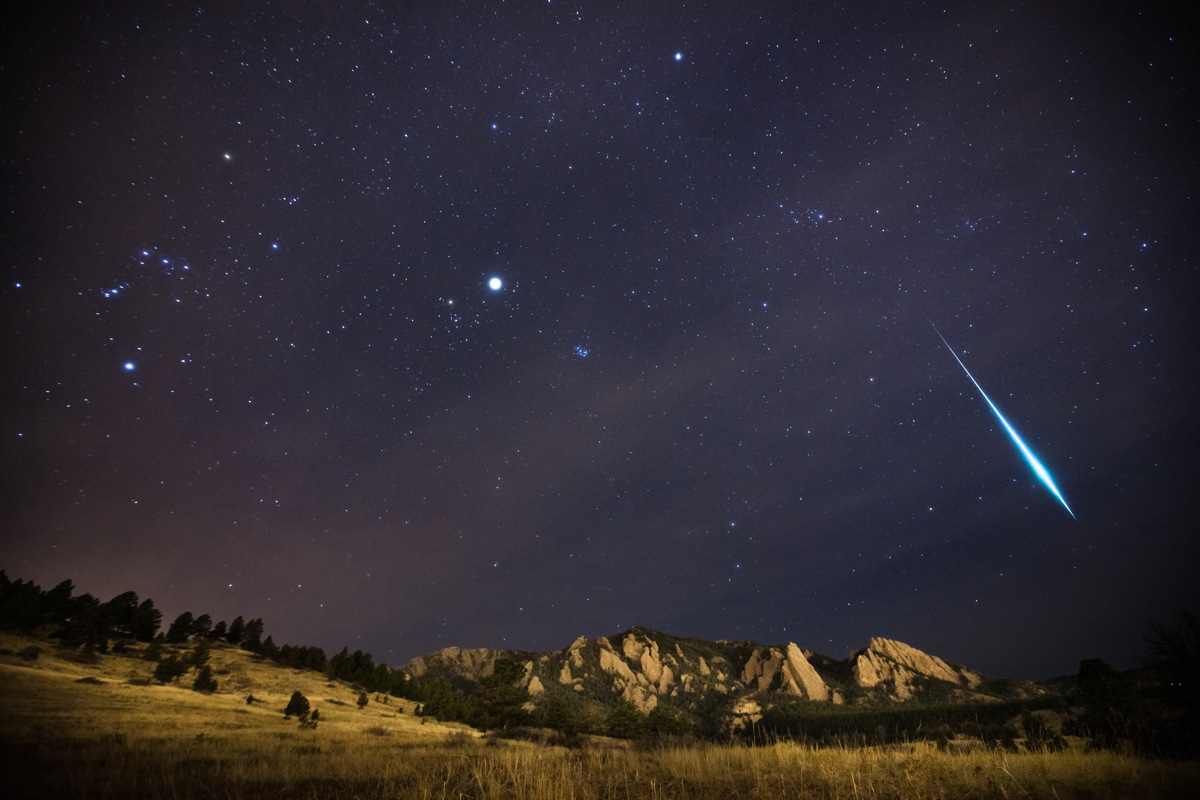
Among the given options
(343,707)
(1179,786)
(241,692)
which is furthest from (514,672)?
(1179,786)

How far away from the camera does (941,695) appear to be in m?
157

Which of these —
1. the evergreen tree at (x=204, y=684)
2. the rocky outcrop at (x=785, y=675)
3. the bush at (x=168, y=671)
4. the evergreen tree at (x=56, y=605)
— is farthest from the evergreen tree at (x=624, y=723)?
the rocky outcrop at (x=785, y=675)

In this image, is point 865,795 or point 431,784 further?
point 431,784

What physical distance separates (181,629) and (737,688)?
167 meters

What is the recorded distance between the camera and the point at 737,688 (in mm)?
164125

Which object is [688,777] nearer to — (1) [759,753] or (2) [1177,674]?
(1) [759,753]

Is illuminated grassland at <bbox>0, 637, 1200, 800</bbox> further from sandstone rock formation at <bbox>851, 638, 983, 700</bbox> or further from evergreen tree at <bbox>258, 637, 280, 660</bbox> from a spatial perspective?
sandstone rock formation at <bbox>851, 638, 983, 700</bbox>

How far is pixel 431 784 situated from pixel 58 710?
30.1m

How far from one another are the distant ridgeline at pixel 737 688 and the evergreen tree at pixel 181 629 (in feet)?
0.67

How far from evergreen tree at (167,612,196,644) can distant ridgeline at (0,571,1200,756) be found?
0.20m

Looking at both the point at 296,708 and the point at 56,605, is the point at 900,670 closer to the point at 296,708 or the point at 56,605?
the point at 296,708

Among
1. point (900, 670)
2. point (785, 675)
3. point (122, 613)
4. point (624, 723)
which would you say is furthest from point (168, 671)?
point (900, 670)

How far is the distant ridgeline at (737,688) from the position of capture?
1370 cm

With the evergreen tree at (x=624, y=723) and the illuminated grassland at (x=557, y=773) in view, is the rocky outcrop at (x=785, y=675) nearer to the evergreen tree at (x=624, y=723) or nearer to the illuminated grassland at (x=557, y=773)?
the evergreen tree at (x=624, y=723)
